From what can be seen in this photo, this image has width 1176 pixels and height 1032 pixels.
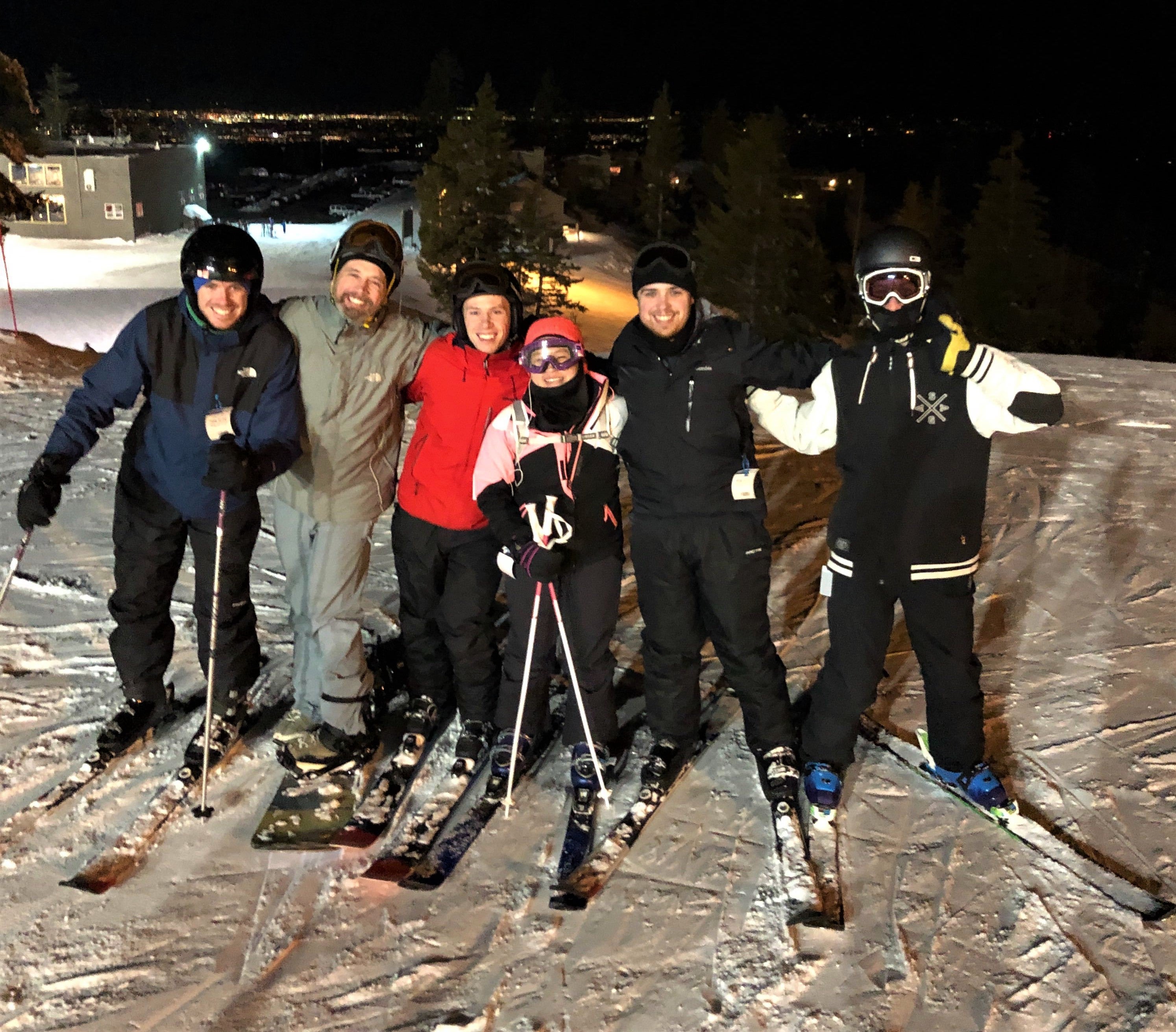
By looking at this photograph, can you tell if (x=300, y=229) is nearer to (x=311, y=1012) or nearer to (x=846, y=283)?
(x=846, y=283)

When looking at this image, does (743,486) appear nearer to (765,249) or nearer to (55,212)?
(55,212)

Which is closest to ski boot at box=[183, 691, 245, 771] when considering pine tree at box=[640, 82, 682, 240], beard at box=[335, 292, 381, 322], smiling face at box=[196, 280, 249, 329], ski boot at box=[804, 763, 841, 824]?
smiling face at box=[196, 280, 249, 329]

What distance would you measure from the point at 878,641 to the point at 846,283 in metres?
42.2

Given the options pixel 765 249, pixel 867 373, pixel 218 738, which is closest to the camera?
pixel 867 373

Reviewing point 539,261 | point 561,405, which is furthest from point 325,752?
→ point 539,261

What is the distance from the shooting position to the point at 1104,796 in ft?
11.1

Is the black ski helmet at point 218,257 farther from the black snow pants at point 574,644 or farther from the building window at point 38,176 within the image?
the building window at point 38,176

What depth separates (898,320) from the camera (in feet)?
9.45

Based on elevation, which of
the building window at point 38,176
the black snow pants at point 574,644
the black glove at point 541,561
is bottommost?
the black snow pants at point 574,644

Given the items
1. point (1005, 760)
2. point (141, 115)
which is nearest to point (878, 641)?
point (1005, 760)

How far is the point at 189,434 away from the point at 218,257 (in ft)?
1.97

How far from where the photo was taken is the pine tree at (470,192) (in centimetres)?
2777

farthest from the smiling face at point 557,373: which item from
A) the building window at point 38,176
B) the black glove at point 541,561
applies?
the building window at point 38,176

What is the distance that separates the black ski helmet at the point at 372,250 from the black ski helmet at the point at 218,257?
26 centimetres
